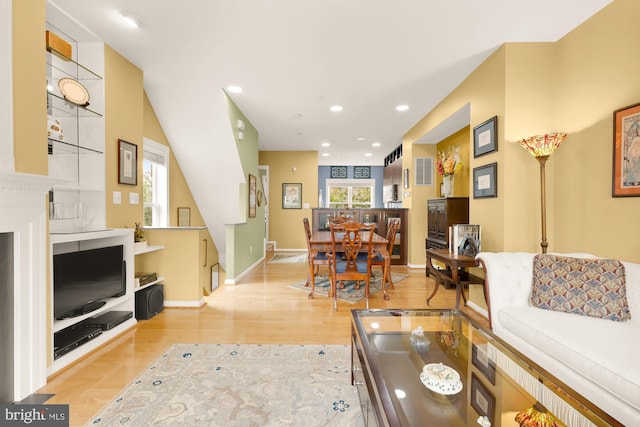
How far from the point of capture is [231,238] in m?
4.20

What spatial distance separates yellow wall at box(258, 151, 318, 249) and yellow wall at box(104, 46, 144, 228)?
4427 millimetres

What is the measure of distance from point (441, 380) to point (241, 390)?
1205 mm

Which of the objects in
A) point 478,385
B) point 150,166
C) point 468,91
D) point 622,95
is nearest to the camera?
point 478,385

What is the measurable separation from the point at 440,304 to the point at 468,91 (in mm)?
2563

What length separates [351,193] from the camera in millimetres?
9906

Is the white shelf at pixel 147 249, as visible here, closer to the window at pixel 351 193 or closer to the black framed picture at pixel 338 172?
the window at pixel 351 193

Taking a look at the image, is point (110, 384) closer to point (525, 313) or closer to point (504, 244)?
point (525, 313)

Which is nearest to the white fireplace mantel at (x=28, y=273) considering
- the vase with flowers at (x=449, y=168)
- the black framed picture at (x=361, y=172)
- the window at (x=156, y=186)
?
the window at (x=156, y=186)

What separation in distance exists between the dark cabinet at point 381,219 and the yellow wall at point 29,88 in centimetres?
432

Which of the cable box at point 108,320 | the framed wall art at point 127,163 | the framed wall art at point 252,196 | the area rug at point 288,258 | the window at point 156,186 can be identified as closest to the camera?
the cable box at point 108,320

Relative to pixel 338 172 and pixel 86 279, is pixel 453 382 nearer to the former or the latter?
pixel 86 279

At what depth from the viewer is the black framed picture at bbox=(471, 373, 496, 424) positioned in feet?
3.55

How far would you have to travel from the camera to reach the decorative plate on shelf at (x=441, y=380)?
1158 mm

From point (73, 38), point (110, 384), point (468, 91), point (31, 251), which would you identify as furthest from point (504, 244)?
point (73, 38)
